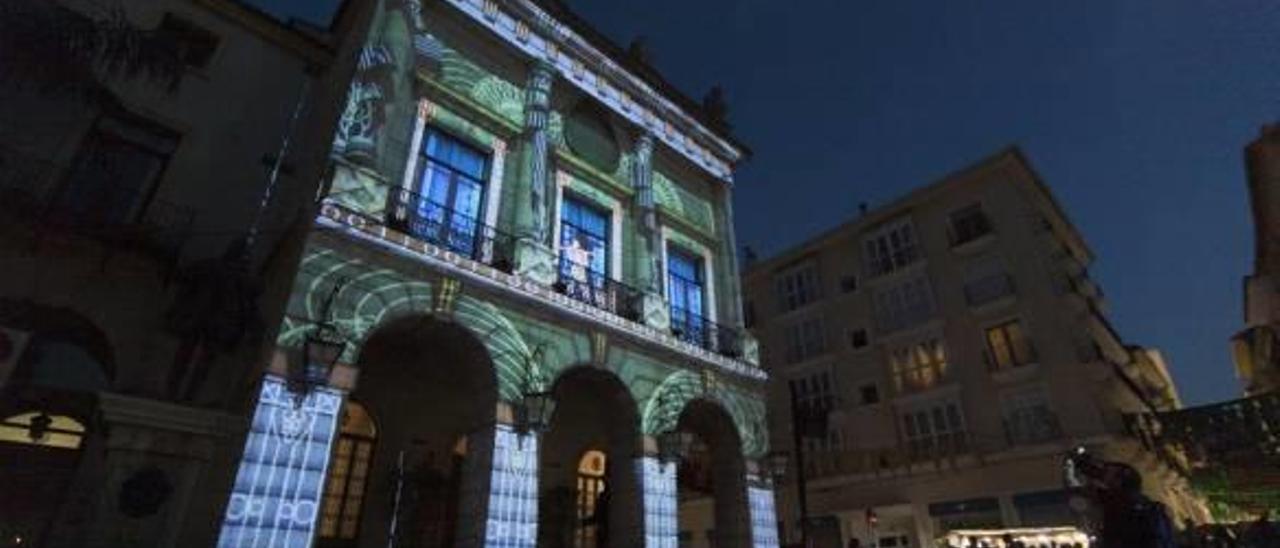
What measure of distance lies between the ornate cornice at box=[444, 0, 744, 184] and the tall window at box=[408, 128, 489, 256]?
2.99 meters

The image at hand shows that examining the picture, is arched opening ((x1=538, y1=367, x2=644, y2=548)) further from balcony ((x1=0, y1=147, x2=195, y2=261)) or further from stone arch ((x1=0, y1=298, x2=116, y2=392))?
stone arch ((x1=0, y1=298, x2=116, y2=392))

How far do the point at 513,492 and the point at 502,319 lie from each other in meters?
2.69

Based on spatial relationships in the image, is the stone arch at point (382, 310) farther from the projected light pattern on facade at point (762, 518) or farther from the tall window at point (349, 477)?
the projected light pattern on facade at point (762, 518)

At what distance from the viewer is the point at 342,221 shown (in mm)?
9133

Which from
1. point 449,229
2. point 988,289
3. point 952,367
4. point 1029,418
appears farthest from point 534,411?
point 988,289

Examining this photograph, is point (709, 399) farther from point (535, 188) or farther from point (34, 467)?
point (34, 467)

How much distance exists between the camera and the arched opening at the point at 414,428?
404 inches

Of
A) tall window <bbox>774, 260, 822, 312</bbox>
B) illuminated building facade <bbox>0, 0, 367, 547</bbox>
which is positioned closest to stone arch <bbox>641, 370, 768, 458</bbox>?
illuminated building facade <bbox>0, 0, 367, 547</bbox>

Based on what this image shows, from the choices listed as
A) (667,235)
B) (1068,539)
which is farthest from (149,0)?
(1068,539)

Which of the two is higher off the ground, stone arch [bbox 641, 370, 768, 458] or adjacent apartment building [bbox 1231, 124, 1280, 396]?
adjacent apartment building [bbox 1231, 124, 1280, 396]

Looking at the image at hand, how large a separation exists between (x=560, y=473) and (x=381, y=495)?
4.01 meters

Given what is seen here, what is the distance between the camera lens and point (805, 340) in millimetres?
31531

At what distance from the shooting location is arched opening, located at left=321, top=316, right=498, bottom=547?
1026 cm

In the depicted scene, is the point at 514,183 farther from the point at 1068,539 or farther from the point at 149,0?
the point at 1068,539
